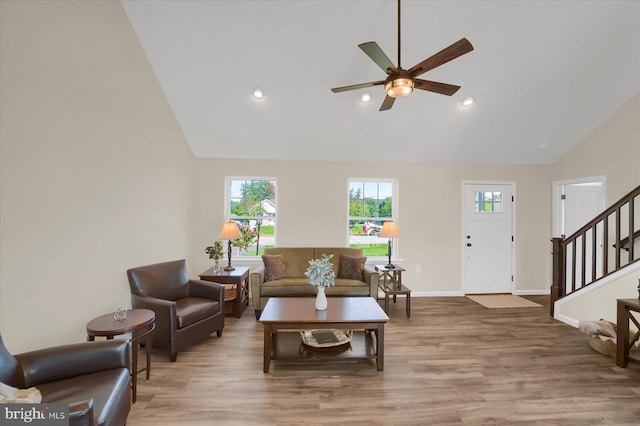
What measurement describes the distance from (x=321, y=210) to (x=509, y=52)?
3350 millimetres

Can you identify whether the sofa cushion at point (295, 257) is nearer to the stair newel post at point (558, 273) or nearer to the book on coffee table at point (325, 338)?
the book on coffee table at point (325, 338)

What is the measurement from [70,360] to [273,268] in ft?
8.92

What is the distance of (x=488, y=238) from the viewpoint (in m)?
5.19

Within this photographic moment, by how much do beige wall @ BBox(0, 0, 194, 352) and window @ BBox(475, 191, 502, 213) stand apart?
5.25 metres

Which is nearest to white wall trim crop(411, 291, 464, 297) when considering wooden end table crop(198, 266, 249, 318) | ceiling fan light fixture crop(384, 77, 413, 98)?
wooden end table crop(198, 266, 249, 318)

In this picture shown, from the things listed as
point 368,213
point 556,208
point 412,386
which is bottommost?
point 412,386

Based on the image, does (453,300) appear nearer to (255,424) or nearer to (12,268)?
(255,424)

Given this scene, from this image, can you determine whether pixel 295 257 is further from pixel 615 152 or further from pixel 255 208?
pixel 615 152

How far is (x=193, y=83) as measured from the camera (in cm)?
378

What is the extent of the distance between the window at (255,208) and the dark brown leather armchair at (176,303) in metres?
1.60

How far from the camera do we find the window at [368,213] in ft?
17.0

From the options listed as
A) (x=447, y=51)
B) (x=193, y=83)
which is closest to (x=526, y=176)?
(x=447, y=51)

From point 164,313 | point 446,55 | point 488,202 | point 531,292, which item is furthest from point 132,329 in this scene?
point 531,292

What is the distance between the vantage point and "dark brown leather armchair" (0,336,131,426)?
59.2 inches
